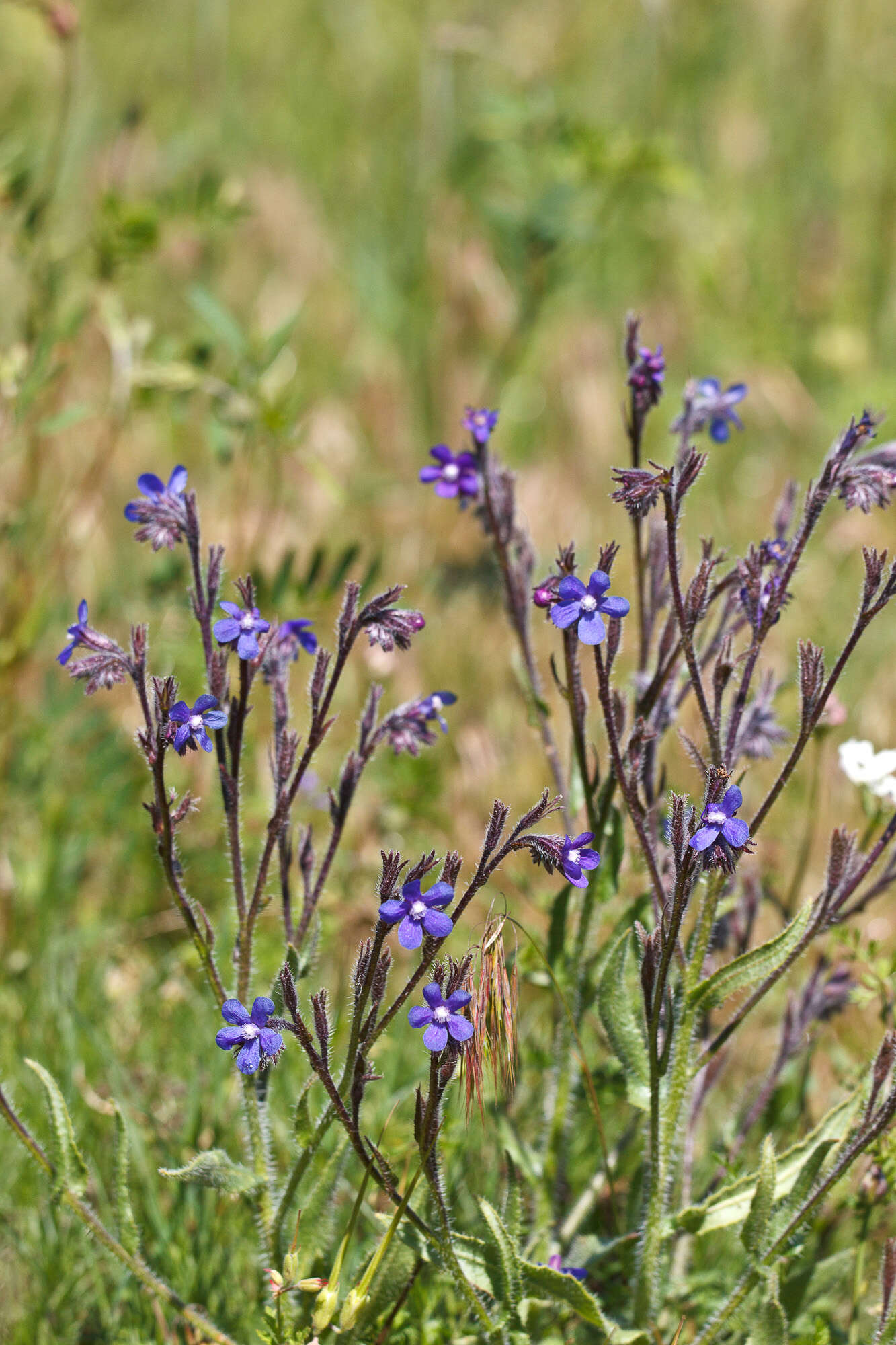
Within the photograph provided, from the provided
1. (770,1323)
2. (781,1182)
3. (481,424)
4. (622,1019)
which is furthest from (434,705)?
(770,1323)

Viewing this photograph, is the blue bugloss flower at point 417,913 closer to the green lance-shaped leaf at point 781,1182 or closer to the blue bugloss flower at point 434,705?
the blue bugloss flower at point 434,705

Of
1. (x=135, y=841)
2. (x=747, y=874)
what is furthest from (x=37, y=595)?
(x=747, y=874)

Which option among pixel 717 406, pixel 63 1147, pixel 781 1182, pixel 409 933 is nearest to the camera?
pixel 409 933

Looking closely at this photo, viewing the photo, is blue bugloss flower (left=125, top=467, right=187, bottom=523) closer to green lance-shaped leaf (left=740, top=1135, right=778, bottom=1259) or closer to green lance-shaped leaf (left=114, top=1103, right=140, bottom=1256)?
green lance-shaped leaf (left=114, top=1103, right=140, bottom=1256)

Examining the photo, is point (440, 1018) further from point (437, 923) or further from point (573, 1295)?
point (573, 1295)

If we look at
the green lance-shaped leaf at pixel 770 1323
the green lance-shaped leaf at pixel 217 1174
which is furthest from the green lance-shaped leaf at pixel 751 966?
the green lance-shaped leaf at pixel 217 1174

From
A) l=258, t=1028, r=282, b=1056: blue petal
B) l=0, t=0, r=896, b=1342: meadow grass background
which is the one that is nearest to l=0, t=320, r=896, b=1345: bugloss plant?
l=258, t=1028, r=282, b=1056: blue petal
